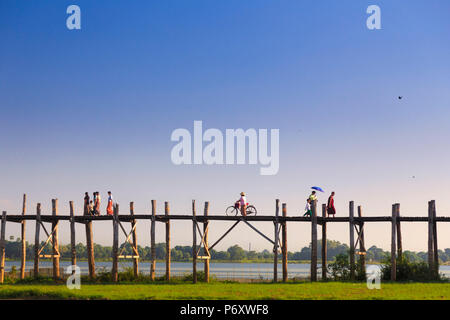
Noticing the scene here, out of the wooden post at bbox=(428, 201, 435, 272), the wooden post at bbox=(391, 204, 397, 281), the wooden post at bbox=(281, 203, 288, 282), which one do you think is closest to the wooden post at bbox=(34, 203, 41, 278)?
the wooden post at bbox=(281, 203, 288, 282)

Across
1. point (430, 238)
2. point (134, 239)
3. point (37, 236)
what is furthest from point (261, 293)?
point (37, 236)

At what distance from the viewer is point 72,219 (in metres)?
33.7

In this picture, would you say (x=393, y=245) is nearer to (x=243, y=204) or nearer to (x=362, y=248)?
(x=362, y=248)

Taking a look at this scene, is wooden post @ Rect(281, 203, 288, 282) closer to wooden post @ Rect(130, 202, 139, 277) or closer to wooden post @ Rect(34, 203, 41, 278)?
wooden post @ Rect(130, 202, 139, 277)

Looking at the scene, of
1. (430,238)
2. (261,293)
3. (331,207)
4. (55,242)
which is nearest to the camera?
(261,293)

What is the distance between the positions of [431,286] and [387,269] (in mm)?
4628

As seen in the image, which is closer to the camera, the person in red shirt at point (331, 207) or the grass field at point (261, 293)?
the grass field at point (261, 293)

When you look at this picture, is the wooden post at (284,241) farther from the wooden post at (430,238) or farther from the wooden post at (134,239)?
the wooden post at (134,239)

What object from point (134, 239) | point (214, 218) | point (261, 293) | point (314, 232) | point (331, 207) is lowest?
point (261, 293)

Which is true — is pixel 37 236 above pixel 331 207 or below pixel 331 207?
below

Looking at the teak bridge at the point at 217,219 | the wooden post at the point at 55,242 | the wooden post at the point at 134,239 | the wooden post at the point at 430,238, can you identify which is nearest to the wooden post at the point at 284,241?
the teak bridge at the point at 217,219
